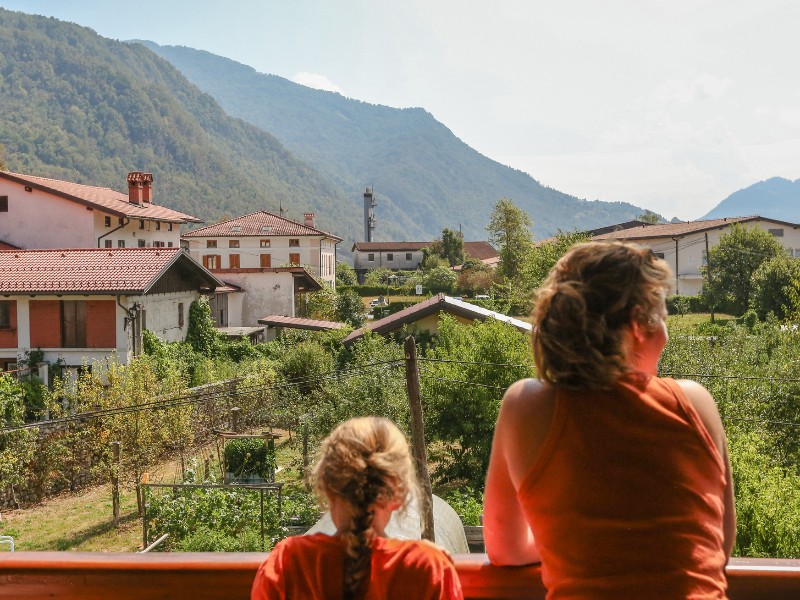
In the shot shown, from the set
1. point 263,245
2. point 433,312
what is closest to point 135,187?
point 263,245

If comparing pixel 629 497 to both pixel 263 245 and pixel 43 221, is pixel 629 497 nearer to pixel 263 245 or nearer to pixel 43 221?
pixel 43 221

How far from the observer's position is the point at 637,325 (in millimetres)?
Answer: 1674

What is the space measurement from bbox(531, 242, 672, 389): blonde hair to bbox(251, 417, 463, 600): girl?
389 mm

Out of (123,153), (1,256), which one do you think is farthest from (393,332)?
Result: (123,153)

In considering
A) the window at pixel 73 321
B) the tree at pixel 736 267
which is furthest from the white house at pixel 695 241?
the window at pixel 73 321

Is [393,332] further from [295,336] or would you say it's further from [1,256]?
[1,256]

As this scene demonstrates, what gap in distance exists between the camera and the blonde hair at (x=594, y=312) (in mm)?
1623

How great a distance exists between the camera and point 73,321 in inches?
1006

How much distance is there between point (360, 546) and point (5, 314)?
2696 cm

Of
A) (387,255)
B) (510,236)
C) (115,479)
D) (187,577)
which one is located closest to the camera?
(187,577)

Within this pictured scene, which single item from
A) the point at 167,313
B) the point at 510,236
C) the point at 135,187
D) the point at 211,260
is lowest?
the point at 167,313

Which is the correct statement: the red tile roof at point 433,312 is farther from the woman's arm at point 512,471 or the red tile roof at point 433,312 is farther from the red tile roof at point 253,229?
the red tile roof at point 253,229

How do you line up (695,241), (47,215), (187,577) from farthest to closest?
(695,241), (47,215), (187,577)

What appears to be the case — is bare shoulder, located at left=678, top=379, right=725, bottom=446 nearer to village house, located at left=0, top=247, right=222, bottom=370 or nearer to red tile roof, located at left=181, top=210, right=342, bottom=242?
village house, located at left=0, top=247, right=222, bottom=370
